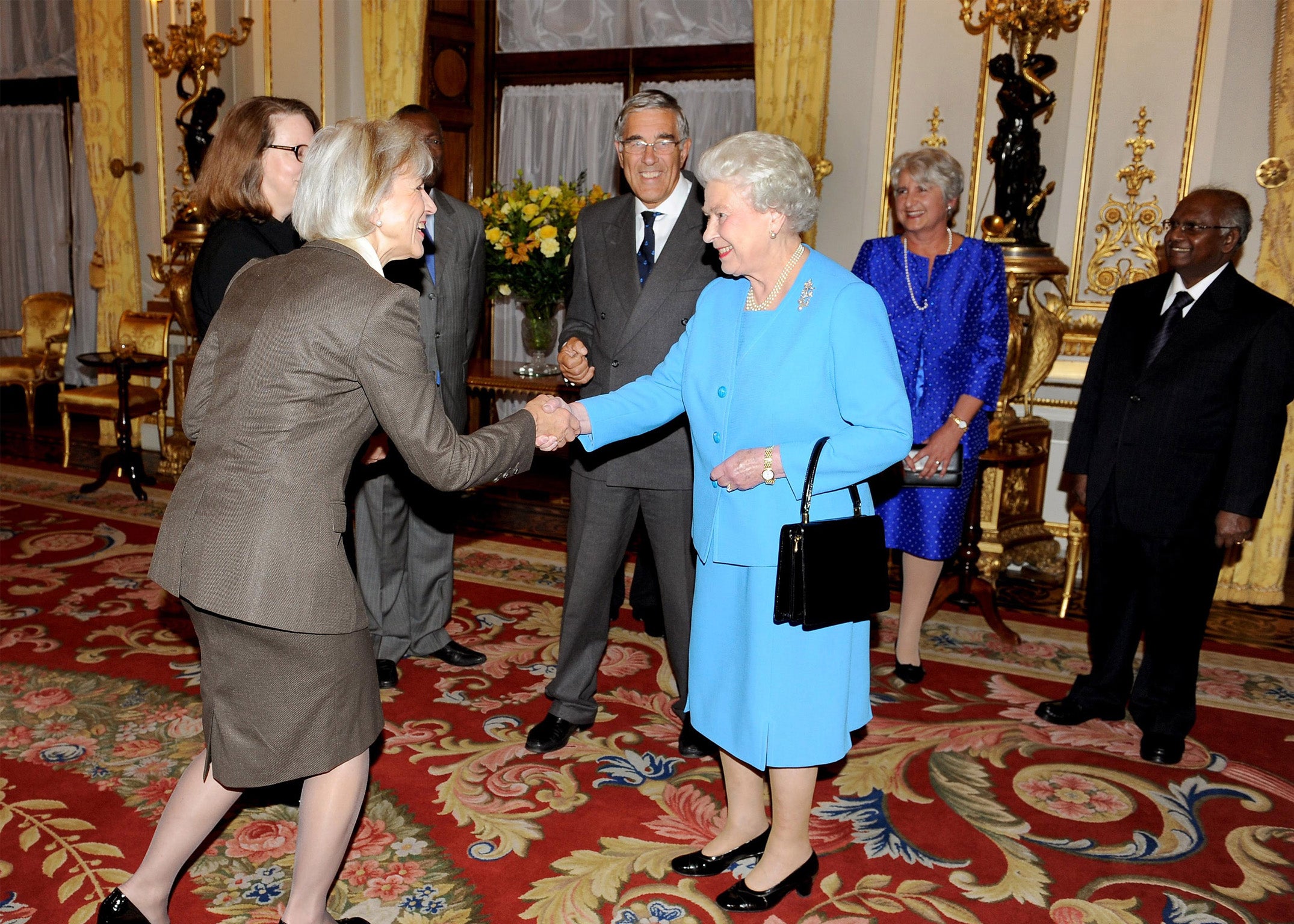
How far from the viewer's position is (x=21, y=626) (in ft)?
14.9

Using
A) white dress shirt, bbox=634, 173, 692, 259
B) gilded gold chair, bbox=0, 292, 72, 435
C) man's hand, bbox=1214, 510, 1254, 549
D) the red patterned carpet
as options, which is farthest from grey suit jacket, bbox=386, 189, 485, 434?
gilded gold chair, bbox=0, 292, 72, 435

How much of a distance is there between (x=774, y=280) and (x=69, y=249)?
9663mm

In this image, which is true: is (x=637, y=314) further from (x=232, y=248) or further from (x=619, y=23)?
(x=619, y=23)

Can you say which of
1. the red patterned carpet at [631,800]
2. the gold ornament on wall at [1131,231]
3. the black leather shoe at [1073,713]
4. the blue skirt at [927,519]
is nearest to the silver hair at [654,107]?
the blue skirt at [927,519]

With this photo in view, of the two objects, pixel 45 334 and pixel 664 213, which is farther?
pixel 45 334

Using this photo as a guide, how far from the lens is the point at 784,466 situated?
92.2 inches

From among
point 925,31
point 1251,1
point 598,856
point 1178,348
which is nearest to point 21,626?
point 598,856

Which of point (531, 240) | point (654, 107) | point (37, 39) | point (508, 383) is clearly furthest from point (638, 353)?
point (37, 39)

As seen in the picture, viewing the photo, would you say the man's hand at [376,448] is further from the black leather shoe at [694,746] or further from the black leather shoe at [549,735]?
the black leather shoe at [694,746]

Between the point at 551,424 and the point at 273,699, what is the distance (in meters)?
0.93

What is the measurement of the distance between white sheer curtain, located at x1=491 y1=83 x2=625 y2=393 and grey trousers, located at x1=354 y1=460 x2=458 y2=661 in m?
4.30

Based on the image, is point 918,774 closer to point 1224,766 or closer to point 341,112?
point 1224,766

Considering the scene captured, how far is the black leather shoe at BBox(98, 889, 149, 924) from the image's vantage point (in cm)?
236

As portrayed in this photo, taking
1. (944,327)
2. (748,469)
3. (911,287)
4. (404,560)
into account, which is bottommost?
(404,560)
